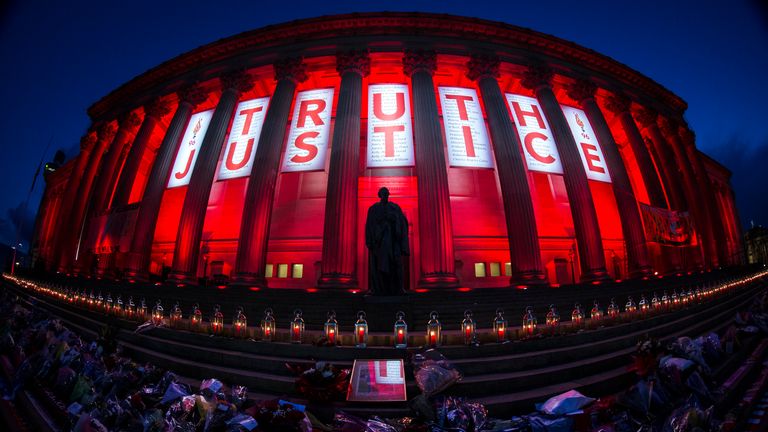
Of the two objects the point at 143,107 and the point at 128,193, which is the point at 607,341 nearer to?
the point at 128,193

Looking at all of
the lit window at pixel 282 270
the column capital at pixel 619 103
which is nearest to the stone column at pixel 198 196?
the lit window at pixel 282 270

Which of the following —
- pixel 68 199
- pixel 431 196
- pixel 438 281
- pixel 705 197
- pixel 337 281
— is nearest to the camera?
pixel 438 281

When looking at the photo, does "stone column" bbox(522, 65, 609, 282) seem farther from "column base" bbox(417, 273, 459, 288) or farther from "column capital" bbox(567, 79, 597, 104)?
"column base" bbox(417, 273, 459, 288)

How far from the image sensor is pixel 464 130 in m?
15.4

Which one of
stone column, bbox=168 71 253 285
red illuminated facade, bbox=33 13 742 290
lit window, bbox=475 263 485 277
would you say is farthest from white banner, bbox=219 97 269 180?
lit window, bbox=475 263 485 277

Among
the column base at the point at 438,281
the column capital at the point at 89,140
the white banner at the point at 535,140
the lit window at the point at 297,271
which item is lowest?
the column base at the point at 438,281

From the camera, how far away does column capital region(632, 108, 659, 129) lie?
2392cm

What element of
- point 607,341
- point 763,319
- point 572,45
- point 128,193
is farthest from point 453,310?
point 128,193

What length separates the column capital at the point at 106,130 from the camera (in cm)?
2594

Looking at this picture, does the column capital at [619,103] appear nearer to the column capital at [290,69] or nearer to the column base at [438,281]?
the column base at [438,281]

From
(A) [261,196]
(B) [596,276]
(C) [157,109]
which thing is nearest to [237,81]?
(C) [157,109]

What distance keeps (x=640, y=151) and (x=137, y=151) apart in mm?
34896

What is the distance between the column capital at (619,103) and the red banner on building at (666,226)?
313 inches

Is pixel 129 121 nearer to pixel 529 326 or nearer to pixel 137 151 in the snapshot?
pixel 137 151
